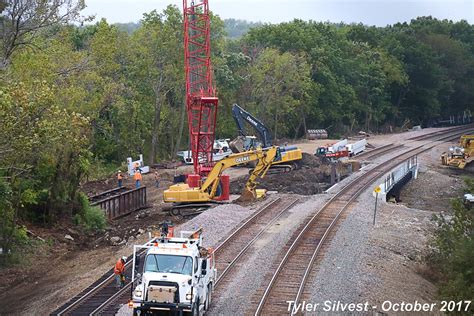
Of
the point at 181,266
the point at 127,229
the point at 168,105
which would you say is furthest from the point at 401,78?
the point at 181,266

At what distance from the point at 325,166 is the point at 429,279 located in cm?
2814

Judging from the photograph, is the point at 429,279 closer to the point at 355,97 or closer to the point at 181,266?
the point at 181,266

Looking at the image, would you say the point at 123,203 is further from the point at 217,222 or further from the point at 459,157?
the point at 459,157

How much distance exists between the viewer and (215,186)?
1400 inches

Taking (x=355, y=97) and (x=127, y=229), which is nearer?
(x=127, y=229)

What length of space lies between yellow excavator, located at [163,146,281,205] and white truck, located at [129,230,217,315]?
17.7 meters

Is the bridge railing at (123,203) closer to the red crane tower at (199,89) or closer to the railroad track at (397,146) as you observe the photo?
the red crane tower at (199,89)

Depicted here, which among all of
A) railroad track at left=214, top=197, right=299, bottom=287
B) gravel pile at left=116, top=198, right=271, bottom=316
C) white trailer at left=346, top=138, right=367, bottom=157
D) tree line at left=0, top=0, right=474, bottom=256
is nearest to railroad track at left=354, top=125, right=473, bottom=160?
white trailer at left=346, top=138, right=367, bottom=157

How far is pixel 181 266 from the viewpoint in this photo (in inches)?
634

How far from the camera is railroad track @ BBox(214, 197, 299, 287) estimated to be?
2265 cm

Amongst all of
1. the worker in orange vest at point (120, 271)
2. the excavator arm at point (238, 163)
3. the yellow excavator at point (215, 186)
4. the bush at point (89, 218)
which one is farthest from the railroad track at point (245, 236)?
the bush at point (89, 218)

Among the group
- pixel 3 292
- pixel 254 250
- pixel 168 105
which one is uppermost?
pixel 168 105

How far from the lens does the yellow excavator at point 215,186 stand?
1377 inches

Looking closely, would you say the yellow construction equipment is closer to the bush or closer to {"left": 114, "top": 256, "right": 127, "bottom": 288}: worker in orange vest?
the bush
